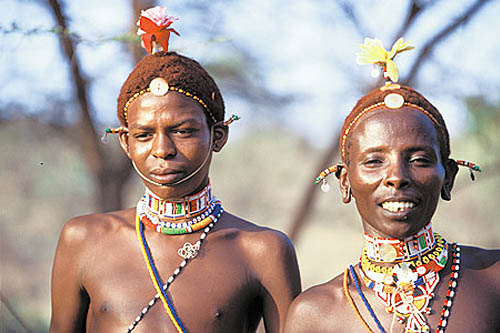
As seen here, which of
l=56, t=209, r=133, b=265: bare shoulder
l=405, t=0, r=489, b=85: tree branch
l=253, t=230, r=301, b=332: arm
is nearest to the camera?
l=253, t=230, r=301, b=332: arm

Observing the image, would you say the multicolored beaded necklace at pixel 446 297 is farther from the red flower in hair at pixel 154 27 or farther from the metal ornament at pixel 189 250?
the red flower in hair at pixel 154 27

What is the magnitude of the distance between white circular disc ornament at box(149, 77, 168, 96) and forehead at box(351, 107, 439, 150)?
0.92 meters

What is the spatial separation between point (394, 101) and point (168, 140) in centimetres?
99

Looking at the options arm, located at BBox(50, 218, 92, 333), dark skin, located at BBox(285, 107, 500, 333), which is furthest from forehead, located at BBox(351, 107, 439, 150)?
arm, located at BBox(50, 218, 92, 333)

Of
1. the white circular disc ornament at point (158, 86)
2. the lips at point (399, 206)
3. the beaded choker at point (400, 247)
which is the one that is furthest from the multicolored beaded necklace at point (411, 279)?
the white circular disc ornament at point (158, 86)

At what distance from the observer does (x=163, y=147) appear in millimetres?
3062

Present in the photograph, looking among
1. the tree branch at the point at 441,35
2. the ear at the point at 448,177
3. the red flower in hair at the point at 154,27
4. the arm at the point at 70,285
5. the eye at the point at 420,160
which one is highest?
the tree branch at the point at 441,35

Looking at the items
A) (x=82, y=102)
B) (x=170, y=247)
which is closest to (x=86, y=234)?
(x=170, y=247)

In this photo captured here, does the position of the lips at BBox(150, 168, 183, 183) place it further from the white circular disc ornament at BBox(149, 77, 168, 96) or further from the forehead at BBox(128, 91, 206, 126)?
the white circular disc ornament at BBox(149, 77, 168, 96)

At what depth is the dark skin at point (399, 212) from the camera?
2.59 m

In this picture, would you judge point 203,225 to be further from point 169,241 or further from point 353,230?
point 353,230

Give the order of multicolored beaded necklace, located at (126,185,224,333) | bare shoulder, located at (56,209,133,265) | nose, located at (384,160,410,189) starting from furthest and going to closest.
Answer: bare shoulder, located at (56,209,133,265)
multicolored beaded necklace, located at (126,185,224,333)
nose, located at (384,160,410,189)

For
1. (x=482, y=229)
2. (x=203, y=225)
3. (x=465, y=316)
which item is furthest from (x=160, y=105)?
(x=482, y=229)

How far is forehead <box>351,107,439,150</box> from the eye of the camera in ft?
8.64
